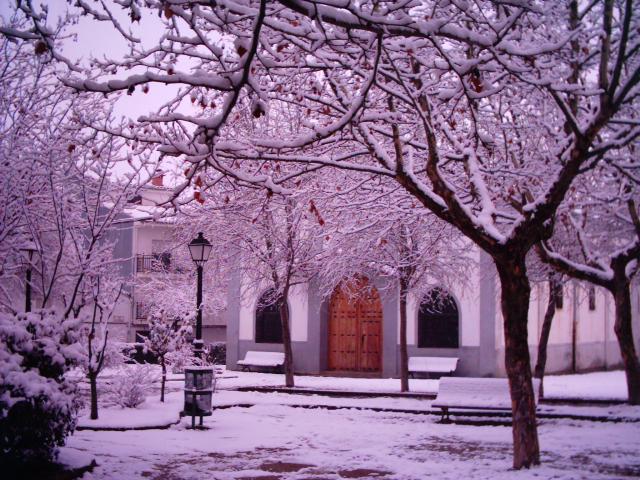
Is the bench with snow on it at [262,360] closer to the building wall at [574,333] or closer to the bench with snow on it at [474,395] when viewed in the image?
the building wall at [574,333]

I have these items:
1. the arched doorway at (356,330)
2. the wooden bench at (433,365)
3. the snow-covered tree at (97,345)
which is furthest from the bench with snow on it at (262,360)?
the snow-covered tree at (97,345)

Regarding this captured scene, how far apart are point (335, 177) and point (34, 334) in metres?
8.88

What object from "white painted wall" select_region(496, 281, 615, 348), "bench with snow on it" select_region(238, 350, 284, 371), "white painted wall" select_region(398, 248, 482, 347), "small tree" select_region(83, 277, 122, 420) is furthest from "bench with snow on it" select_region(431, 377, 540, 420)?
"bench with snow on it" select_region(238, 350, 284, 371)

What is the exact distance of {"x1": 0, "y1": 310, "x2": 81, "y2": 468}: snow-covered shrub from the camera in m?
8.57

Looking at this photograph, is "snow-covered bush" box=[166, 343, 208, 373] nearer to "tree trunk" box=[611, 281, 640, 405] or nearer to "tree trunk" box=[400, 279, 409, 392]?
"tree trunk" box=[400, 279, 409, 392]

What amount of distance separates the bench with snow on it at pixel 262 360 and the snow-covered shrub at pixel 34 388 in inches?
743

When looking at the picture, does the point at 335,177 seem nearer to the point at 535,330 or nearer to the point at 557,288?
the point at 557,288

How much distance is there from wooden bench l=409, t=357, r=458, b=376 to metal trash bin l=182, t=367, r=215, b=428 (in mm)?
12687

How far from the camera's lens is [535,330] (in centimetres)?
2708

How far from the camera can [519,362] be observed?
32.4ft

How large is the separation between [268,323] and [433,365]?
7409 mm

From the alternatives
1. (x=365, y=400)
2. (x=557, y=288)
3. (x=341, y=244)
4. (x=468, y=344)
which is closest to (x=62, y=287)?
(x=341, y=244)

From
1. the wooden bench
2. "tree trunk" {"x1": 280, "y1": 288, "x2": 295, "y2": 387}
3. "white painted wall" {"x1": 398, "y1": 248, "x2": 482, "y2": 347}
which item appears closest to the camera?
"tree trunk" {"x1": 280, "y1": 288, "x2": 295, "y2": 387}

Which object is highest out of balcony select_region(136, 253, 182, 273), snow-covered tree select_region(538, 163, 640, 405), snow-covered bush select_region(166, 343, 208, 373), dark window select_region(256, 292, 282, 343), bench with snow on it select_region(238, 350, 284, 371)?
balcony select_region(136, 253, 182, 273)
